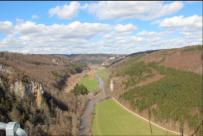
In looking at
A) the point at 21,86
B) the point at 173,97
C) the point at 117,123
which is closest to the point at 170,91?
the point at 173,97

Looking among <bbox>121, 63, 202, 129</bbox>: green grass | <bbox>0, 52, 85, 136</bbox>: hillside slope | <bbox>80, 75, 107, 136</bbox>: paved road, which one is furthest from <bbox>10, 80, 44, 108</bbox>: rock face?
<bbox>121, 63, 202, 129</bbox>: green grass

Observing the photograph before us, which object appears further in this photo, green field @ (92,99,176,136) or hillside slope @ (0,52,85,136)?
green field @ (92,99,176,136)

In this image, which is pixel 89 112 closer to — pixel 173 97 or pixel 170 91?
pixel 173 97

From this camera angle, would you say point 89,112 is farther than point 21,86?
Yes

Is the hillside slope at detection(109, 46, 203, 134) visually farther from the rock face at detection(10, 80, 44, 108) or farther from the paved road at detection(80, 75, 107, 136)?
the rock face at detection(10, 80, 44, 108)

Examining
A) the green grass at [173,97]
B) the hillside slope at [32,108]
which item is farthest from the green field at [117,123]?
the hillside slope at [32,108]

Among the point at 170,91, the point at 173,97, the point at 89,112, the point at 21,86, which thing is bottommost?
the point at 89,112

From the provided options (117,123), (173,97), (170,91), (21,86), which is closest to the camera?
(21,86)
